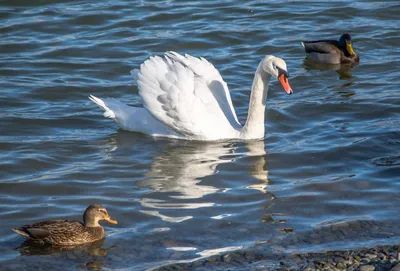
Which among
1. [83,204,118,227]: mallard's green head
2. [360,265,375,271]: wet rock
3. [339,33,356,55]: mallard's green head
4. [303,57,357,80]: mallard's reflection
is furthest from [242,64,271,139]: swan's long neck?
[360,265,375,271]: wet rock

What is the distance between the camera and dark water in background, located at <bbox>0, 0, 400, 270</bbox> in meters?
8.37

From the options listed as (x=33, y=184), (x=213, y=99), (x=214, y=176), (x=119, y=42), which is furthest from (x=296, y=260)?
(x=119, y=42)

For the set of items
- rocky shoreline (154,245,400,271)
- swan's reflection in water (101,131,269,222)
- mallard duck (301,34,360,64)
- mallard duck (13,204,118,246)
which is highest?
mallard duck (301,34,360,64)

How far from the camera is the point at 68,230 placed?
8031mm

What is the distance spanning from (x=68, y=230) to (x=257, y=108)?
3.96 m

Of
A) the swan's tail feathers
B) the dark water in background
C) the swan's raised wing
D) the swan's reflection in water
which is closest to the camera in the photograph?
the dark water in background

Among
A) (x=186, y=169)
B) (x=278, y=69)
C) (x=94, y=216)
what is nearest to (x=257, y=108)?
(x=278, y=69)

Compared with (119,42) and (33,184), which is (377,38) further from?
(33,184)

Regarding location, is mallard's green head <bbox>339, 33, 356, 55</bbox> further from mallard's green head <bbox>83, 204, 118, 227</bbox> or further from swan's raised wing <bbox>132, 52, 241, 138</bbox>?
mallard's green head <bbox>83, 204, 118, 227</bbox>

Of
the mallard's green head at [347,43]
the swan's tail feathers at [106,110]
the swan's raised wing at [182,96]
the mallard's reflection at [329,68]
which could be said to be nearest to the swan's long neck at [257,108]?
the swan's raised wing at [182,96]

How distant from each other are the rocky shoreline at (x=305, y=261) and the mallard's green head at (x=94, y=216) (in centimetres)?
97

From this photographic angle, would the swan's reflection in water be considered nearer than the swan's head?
Yes

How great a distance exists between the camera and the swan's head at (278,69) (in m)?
11.0

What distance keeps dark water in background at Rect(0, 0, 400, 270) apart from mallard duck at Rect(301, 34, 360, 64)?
23cm
